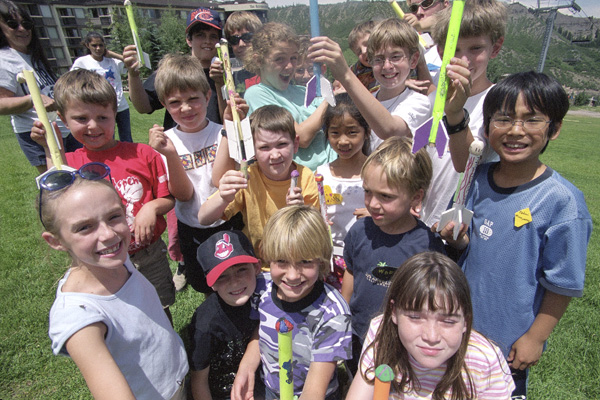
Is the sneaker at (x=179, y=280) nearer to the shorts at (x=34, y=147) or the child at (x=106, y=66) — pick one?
the shorts at (x=34, y=147)

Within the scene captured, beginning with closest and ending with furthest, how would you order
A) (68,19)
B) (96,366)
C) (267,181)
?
(96,366) < (267,181) < (68,19)

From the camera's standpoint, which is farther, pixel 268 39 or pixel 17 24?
pixel 17 24

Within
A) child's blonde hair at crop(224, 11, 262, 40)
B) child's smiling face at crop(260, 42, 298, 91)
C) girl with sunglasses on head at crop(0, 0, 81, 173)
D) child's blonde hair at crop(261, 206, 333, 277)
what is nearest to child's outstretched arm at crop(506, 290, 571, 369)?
child's blonde hair at crop(261, 206, 333, 277)

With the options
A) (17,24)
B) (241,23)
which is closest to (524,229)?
(241,23)

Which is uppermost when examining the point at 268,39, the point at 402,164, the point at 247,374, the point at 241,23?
the point at 241,23

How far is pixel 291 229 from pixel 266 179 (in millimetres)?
587

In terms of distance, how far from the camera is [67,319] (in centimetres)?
139

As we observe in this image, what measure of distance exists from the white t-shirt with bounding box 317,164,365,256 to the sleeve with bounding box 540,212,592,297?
43.1 inches

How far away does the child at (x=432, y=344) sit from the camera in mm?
1389

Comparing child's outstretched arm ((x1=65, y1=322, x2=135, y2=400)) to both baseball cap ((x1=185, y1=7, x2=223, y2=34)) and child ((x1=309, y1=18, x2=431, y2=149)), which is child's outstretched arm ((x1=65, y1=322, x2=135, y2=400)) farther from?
baseball cap ((x1=185, y1=7, x2=223, y2=34))

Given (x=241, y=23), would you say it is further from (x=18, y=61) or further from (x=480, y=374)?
(x=480, y=374)

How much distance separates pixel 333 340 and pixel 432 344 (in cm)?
56

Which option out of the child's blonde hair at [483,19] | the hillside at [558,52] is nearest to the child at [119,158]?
the child's blonde hair at [483,19]

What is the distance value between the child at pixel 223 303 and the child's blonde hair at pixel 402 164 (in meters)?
0.87
